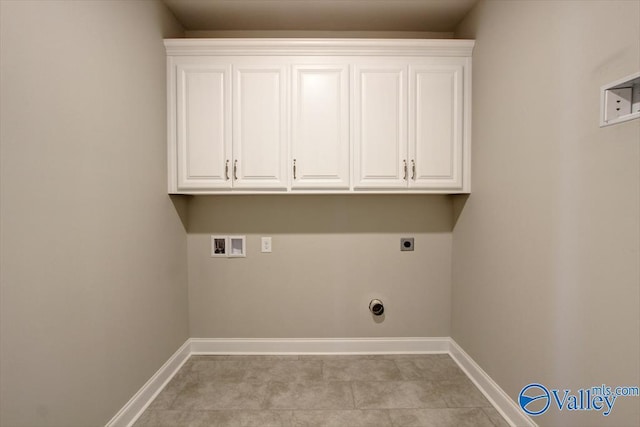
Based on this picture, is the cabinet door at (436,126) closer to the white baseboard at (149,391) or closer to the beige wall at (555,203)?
the beige wall at (555,203)

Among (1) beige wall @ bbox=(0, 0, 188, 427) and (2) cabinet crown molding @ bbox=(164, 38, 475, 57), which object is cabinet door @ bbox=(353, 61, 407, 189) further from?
(1) beige wall @ bbox=(0, 0, 188, 427)

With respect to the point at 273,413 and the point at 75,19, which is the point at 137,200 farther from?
the point at 273,413

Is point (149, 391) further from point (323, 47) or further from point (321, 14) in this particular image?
point (321, 14)

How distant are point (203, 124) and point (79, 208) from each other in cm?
106

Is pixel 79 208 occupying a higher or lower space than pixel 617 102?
lower

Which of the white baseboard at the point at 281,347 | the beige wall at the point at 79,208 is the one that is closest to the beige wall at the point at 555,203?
the white baseboard at the point at 281,347

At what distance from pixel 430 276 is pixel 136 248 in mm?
2219

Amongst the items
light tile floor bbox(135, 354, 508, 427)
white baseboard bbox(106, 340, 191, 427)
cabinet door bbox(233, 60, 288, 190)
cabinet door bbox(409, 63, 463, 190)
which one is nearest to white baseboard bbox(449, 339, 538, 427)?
light tile floor bbox(135, 354, 508, 427)

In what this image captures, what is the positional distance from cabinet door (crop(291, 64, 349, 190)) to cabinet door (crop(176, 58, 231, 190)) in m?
0.51

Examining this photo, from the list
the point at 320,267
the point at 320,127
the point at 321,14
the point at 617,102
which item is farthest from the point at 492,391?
the point at 321,14

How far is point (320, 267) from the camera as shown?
256 cm

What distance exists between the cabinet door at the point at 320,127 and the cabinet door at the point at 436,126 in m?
0.50

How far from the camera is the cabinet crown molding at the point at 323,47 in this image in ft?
7.07

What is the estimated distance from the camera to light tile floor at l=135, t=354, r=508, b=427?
70.2 inches
